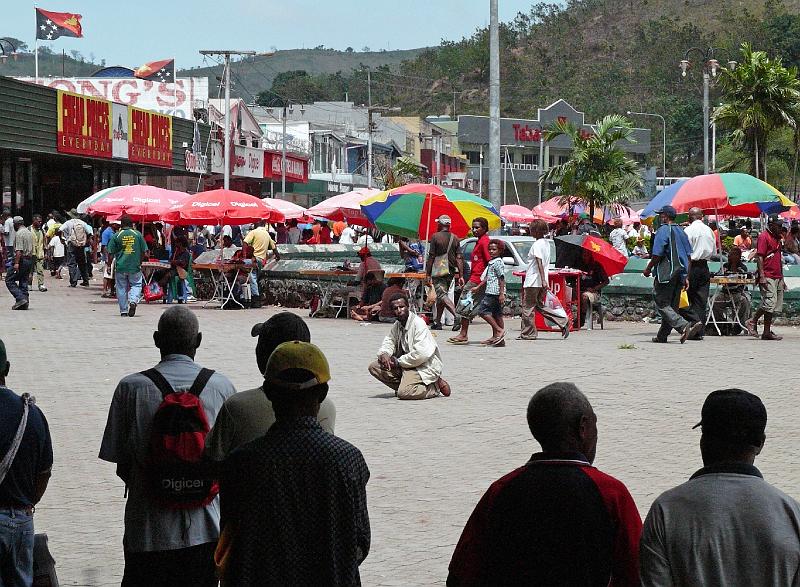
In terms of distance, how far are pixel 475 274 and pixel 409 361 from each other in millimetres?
6617

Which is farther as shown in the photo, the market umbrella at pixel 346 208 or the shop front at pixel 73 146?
the market umbrella at pixel 346 208

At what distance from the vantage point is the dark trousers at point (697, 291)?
1802cm

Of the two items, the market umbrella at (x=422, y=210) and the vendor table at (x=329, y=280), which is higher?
the market umbrella at (x=422, y=210)

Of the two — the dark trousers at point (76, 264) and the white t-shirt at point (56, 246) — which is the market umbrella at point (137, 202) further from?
the white t-shirt at point (56, 246)

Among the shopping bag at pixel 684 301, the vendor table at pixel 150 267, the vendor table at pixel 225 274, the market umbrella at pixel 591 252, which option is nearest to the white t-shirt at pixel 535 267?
the market umbrella at pixel 591 252

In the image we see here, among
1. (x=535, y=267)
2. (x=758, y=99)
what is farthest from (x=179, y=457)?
(x=758, y=99)

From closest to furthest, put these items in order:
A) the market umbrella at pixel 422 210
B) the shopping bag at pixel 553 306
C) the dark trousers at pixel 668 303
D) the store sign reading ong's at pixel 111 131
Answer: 1. the dark trousers at pixel 668 303
2. the shopping bag at pixel 553 306
3. the market umbrella at pixel 422 210
4. the store sign reading ong's at pixel 111 131

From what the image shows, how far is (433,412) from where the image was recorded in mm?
11664

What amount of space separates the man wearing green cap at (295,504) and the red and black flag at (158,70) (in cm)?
5805

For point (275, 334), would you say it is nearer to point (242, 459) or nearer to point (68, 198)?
point (242, 459)

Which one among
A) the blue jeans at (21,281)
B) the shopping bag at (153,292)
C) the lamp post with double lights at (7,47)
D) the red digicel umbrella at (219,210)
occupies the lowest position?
the shopping bag at (153,292)

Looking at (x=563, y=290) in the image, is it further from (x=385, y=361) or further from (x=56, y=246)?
(x=56, y=246)

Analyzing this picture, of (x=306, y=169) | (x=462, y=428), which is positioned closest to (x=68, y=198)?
(x=306, y=169)

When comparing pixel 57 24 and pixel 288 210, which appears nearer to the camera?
pixel 288 210
